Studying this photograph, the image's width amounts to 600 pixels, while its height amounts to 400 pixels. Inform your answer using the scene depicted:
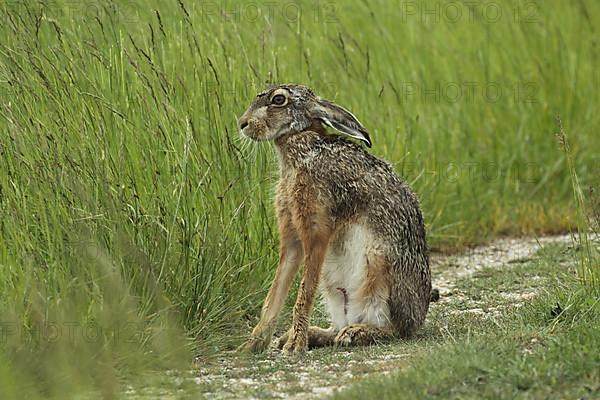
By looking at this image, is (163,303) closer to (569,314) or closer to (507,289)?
(569,314)

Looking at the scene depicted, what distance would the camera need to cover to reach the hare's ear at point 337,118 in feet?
23.1

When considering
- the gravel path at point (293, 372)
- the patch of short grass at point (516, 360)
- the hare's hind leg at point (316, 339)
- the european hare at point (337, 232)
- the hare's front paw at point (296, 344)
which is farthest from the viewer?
the hare's hind leg at point (316, 339)

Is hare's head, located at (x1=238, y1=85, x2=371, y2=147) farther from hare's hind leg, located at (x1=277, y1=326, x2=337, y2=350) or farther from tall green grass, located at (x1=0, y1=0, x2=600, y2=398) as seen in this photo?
hare's hind leg, located at (x1=277, y1=326, x2=337, y2=350)

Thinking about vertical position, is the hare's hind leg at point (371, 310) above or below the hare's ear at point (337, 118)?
below

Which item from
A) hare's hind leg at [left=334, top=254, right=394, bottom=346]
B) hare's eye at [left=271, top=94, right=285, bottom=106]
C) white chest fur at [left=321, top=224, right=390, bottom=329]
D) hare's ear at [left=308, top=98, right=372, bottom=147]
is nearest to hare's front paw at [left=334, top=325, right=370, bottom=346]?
hare's hind leg at [left=334, top=254, right=394, bottom=346]

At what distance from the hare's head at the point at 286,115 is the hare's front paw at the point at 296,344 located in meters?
1.22

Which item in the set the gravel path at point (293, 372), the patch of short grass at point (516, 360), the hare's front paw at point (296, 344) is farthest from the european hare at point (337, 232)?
the patch of short grass at point (516, 360)

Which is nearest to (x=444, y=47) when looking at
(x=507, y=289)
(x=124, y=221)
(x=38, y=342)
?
(x=507, y=289)

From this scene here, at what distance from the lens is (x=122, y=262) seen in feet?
21.4

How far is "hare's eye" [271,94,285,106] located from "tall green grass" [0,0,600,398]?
0.57 m

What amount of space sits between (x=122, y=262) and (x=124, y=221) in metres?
0.29

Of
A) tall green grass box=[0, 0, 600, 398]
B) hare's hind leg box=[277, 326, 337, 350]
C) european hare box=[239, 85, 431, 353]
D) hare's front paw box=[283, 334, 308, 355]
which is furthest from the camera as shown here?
hare's hind leg box=[277, 326, 337, 350]

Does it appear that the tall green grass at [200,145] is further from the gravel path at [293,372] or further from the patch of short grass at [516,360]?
the patch of short grass at [516,360]

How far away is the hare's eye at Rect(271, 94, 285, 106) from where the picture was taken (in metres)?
7.07
